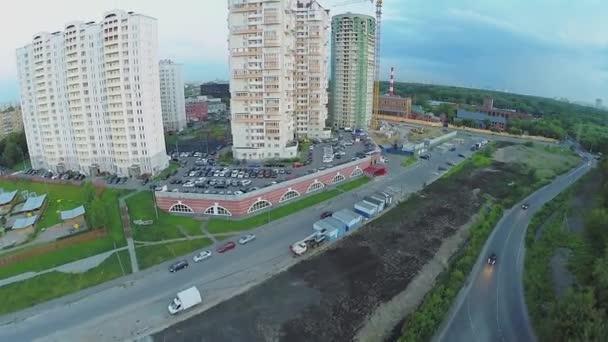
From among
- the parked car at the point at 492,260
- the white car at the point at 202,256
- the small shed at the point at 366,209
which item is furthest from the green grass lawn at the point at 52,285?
the parked car at the point at 492,260

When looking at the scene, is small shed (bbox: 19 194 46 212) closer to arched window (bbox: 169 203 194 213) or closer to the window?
arched window (bbox: 169 203 194 213)

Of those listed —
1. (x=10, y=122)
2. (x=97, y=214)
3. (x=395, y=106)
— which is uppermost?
(x=395, y=106)

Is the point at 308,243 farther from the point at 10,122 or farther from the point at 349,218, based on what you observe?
the point at 10,122

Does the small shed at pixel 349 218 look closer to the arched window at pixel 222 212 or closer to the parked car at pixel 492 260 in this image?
the arched window at pixel 222 212

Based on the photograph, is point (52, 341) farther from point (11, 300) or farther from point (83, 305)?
point (11, 300)

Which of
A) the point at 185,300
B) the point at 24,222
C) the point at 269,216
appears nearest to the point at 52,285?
the point at 185,300

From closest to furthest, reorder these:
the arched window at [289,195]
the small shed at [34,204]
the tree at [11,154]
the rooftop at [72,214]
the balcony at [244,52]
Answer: the rooftop at [72,214] < the small shed at [34,204] < the arched window at [289,195] < the balcony at [244,52] < the tree at [11,154]

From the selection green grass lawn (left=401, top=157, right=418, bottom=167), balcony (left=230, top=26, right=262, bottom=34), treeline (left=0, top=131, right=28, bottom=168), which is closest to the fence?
balcony (left=230, top=26, right=262, bottom=34)
